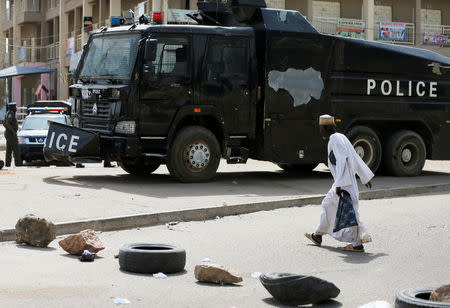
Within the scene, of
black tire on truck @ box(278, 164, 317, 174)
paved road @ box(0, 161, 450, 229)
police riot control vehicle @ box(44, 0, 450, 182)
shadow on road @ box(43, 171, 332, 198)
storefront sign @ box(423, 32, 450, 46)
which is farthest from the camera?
storefront sign @ box(423, 32, 450, 46)

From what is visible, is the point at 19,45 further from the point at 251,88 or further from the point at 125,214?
the point at 125,214

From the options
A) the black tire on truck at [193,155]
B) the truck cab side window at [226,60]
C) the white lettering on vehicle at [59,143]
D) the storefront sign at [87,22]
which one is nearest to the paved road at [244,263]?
the black tire on truck at [193,155]

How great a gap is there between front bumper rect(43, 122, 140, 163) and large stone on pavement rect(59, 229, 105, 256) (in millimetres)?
6060

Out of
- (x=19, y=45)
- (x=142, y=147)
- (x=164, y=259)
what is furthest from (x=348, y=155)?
(x=19, y=45)

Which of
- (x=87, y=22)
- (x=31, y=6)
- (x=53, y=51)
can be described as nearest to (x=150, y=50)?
(x=87, y=22)

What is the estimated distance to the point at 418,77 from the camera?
18.0 meters

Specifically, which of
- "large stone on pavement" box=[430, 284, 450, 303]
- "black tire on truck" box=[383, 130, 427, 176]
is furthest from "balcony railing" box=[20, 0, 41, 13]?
"large stone on pavement" box=[430, 284, 450, 303]

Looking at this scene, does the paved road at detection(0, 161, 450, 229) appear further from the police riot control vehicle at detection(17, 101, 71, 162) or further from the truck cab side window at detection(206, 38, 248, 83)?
the police riot control vehicle at detection(17, 101, 71, 162)

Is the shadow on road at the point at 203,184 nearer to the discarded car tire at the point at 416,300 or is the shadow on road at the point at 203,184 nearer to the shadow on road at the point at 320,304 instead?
the shadow on road at the point at 320,304

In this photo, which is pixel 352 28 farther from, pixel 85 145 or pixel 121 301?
pixel 121 301

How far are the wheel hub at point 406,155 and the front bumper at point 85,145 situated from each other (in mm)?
6318

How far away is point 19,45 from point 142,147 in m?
52.3

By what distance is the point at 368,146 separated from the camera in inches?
679

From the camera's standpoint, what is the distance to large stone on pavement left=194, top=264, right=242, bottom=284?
7.23 m
